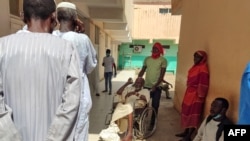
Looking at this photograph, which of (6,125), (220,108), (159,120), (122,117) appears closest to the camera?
(6,125)

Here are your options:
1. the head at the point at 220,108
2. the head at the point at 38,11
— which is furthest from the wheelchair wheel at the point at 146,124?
the head at the point at 38,11

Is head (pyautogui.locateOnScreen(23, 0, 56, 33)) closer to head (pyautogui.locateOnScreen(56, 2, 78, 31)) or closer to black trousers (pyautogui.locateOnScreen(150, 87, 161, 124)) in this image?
head (pyautogui.locateOnScreen(56, 2, 78, 31))

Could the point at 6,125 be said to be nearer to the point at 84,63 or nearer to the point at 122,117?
the point at 84,63

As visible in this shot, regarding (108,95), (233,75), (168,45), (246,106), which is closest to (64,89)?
(246,106)

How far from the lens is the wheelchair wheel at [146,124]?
4.03m

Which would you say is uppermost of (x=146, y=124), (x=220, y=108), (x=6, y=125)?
(x=6, y=125)

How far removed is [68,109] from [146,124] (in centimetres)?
325

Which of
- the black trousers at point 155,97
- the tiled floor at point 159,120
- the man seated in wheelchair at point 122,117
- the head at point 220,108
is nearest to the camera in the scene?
the head at point 220,108

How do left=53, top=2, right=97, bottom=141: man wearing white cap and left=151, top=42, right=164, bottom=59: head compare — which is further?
left=151, top=42, right=164, bottom=59: head

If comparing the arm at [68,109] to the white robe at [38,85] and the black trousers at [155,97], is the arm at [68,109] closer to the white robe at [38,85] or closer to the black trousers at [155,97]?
the white robe at [38,85]

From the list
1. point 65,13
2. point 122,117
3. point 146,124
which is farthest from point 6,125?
point 146,124

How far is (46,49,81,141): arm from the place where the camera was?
130 cm

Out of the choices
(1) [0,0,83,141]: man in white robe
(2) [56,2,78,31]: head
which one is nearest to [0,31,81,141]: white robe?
(1) [0,0,83,141]: man in white robe

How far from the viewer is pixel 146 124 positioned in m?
4.41
